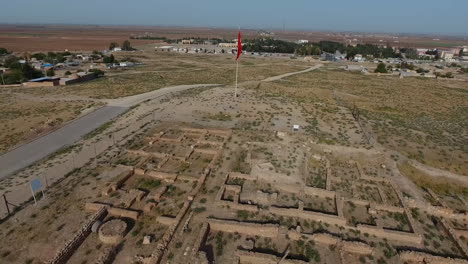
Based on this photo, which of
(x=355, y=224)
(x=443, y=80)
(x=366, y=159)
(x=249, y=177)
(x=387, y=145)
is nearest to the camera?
(x=355, y=224)

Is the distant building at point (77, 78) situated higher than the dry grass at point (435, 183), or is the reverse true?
the distant building at point (77, 78)

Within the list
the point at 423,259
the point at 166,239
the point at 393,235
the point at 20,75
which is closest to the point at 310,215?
the point at 393,235

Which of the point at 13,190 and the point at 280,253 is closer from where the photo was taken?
the point at 280,253

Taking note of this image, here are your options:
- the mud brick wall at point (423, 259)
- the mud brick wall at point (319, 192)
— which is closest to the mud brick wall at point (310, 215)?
the mud brick wall at point (319, 192)

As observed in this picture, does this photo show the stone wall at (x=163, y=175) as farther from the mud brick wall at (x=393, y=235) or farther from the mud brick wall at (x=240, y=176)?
the mud brick wall at (x=393, y=235)

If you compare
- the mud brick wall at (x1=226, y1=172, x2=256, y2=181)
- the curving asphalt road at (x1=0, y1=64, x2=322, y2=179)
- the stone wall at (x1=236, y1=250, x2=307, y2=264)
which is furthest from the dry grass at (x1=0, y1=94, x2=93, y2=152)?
the stone wall at (x1=236, y1=250, x2=307, y2=264)

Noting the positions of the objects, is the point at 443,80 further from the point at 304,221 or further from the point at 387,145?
the point at 304,221

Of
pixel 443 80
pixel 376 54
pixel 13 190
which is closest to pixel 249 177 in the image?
pixel 13 190
